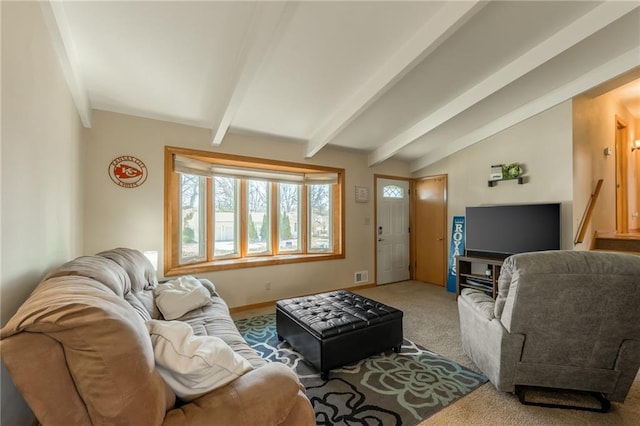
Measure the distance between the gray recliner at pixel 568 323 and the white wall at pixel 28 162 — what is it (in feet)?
8.09

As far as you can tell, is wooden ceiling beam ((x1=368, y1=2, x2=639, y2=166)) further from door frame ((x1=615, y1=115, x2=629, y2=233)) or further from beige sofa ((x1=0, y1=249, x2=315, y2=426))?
beige sofa ((x1=0, y1=249, x2=315, y2=426))

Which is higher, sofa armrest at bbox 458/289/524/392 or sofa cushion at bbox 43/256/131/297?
sofa cushion at bbox 43/256/131/297

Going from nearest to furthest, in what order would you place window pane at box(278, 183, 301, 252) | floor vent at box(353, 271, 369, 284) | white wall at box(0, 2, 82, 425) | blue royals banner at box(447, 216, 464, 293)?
white wall at box(0, 2, 82, 425) → window pane at box(278, 183, 301, 252) → blue royals banner at box(447, 216, 464, 293) → floor vent at box(353, 271, 369, 284)

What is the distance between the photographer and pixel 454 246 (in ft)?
14.8

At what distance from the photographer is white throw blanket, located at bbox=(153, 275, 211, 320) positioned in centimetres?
218

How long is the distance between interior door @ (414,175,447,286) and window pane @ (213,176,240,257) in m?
3.32

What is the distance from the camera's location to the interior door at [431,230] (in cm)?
477

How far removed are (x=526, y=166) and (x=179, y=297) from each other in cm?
444

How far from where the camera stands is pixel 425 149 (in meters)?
4.71

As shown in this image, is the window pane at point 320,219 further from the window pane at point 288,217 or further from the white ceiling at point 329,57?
the white ceiling at point 329,57

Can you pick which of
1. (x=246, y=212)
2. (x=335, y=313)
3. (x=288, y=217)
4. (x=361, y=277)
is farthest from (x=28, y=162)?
(x=361, y=277)

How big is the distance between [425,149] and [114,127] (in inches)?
172

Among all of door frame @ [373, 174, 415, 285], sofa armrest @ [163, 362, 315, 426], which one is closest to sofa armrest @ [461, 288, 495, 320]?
sofa armrest @ [163, 362, 315, 426]

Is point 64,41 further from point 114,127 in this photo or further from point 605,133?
point 605,133
